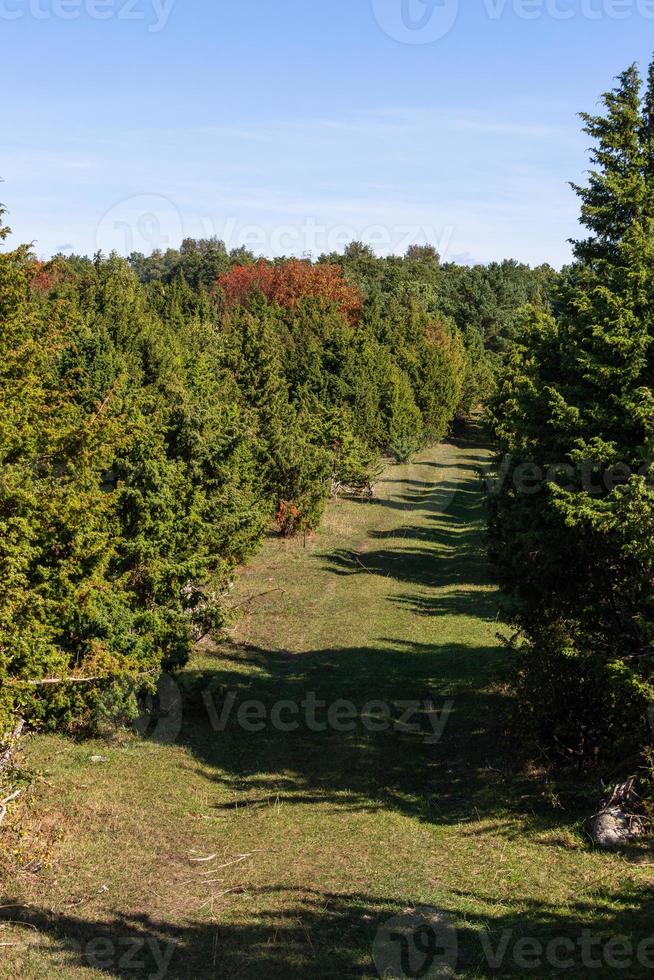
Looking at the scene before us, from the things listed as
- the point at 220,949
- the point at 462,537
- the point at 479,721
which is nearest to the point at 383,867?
the point at 220,949

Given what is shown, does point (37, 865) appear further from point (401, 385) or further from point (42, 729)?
point (401, 385)

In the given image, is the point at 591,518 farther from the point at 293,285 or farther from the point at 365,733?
the point at 293,285

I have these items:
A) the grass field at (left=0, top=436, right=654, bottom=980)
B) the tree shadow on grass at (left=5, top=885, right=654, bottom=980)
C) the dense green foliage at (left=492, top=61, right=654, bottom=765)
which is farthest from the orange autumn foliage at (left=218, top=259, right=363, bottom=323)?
the tree shadow on grass at (left=5, top=885, right=654, bottom=980)

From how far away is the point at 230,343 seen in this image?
157ft

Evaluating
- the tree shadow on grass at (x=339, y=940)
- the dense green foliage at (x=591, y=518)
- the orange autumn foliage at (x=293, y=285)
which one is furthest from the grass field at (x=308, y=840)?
the orange autumn foliage at (x=293, y=285)

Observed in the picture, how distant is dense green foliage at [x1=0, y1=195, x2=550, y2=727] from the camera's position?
45.0ft

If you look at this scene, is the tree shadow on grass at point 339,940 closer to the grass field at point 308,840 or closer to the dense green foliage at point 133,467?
the grass field at point 308,840

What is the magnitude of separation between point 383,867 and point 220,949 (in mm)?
3383

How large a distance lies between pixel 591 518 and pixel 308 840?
309 inches

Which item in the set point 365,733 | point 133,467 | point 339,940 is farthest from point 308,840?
point 133,467

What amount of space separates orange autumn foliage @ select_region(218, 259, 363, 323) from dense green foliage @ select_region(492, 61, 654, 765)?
70.1m

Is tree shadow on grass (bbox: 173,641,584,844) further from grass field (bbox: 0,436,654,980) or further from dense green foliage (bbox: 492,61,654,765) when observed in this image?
dense green foliage (bbox: 492,61,654,765)

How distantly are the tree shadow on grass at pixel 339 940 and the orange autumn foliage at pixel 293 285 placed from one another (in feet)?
251

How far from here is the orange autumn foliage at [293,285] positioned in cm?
9181
